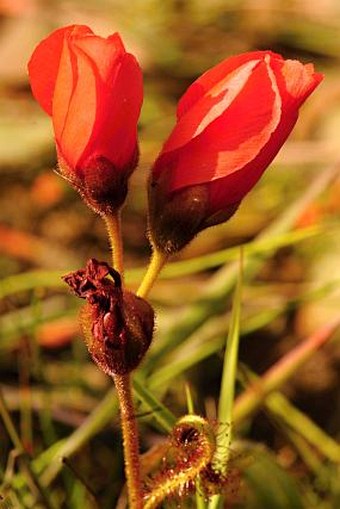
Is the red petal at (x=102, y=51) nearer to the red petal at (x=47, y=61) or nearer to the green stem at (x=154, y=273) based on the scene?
the red petal at (x=47, y=61)

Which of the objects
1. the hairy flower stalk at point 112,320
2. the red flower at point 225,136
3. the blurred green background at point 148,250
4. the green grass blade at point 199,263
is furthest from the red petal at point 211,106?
the green grass blade at point 199,263

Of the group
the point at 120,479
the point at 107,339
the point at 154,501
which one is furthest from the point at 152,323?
the point at 120,479

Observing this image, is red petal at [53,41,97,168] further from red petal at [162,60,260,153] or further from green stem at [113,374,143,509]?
green stem at [113,374,143,509]

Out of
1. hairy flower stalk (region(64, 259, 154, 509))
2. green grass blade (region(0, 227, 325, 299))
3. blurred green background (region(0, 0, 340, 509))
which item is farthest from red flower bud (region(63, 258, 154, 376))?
green grass blade (region(0, 227, 325, 299))

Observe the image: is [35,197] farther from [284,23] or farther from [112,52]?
[112,52]

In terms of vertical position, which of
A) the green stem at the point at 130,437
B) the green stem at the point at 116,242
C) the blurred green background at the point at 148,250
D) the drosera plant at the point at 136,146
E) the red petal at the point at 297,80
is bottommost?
the blurred green background at the point at 148,250

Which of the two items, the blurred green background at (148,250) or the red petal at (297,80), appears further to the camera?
the blurred green background at (148,250)

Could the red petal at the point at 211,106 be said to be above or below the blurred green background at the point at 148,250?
above
